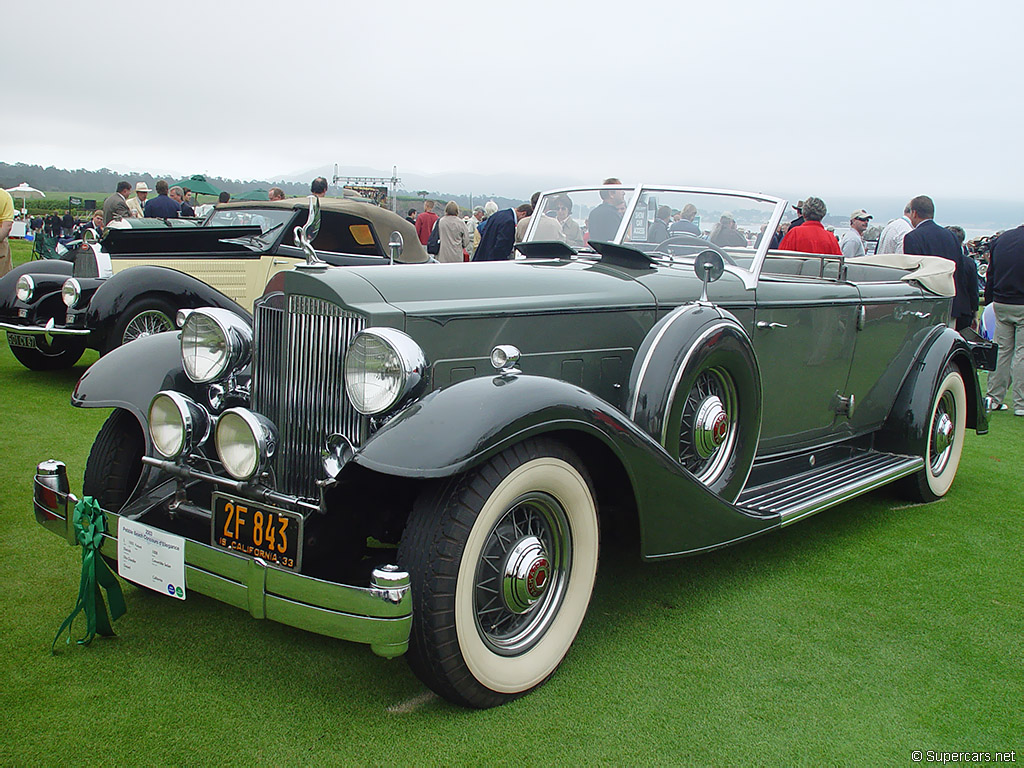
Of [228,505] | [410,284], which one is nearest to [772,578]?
[410,284]

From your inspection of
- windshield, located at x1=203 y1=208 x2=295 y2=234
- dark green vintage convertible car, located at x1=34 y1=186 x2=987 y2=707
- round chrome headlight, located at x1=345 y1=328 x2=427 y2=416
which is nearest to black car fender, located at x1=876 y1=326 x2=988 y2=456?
dark green vintage convertible car, located at x1=34 y1=186 x2=987 y2=707

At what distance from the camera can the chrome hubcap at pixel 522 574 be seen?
243 cm

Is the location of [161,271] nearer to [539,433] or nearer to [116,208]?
[116,208]

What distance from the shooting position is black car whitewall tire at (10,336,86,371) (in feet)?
23.8

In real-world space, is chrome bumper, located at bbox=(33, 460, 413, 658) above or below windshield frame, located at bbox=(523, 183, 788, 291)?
below

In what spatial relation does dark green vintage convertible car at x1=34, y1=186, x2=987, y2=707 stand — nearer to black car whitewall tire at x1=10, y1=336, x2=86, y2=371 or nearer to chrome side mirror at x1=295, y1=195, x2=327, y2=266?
chrome side mirror at x1=295, y1=195, x2=327, y2=266

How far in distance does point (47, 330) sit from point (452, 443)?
5829mm

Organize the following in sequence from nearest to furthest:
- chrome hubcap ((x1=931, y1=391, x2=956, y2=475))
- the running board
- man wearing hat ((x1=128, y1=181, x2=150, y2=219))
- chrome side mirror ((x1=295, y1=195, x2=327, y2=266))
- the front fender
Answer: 1. chrome side mirror ((x1=295, y1=195, x2=327, y2=266))
2. the front fender
3. the running board
4. chrome hubcap ((x1=931, y1=391, x2=956, y2=475))
5. man wearing hat ((x1=128, y1=181, x2=150, y2=219))

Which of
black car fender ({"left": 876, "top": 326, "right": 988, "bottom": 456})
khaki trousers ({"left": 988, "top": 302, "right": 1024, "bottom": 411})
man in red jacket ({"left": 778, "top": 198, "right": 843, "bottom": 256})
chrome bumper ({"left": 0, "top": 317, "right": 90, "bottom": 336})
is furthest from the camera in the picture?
khaki trousers ({"left": 988, "top": 302, "right": 1024, "bottom": 411})

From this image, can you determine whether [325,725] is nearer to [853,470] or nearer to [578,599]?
Result: [578,599]

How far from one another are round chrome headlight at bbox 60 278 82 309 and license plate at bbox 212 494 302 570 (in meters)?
5.14

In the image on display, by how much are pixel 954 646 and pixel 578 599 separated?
147 cm

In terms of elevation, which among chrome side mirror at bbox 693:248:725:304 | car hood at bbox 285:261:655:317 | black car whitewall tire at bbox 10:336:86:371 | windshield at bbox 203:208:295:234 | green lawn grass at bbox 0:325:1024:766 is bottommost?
green lawn grass at bbox 0:325:1024:766

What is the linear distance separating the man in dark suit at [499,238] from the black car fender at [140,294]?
255cm
